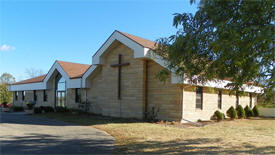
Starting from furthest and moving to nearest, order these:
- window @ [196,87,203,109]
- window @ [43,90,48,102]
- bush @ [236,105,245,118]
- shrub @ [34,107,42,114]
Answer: window @ [43,90,48,102] < shrub @ [34,107,42,114] < bush @ [236,105,245,118] < window @ [196,87,203,109]

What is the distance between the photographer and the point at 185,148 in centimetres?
734

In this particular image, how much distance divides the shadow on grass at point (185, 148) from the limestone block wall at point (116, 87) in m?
7.40

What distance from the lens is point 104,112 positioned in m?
18.2

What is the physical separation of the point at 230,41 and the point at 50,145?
22.1 ft

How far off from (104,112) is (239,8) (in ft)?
47.4

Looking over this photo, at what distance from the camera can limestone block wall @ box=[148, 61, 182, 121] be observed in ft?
46.0

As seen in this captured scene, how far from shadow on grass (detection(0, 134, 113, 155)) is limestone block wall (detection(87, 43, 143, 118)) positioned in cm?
726

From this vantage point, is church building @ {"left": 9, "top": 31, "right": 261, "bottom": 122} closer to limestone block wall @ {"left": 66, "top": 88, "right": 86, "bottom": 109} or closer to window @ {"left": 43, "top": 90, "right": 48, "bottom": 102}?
limestone block wall @ {"left": 66, "top": 88, "right": 86, "bottom": 109}

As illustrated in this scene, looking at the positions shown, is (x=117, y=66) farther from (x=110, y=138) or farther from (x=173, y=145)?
(x=173, y=145)

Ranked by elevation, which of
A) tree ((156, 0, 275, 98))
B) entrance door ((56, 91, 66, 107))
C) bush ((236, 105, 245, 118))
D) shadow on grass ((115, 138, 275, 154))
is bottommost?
bush ((236, 105, 245, 118))

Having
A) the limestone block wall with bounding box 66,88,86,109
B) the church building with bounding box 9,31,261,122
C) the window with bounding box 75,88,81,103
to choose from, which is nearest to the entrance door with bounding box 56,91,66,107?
the limestone block wall with bounding box 66,88,86,109

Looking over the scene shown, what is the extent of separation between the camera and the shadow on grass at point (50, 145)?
7016mm

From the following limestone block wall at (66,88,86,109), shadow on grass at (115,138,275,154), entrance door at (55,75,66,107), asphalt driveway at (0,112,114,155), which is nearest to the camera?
shadow on grass at (115,138,275,154)

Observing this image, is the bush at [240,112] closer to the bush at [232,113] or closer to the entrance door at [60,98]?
the bush at [232,113]
